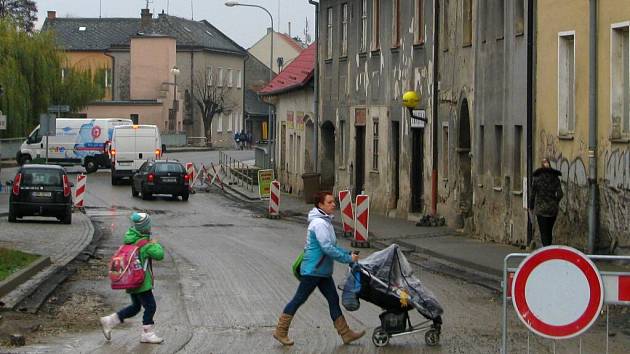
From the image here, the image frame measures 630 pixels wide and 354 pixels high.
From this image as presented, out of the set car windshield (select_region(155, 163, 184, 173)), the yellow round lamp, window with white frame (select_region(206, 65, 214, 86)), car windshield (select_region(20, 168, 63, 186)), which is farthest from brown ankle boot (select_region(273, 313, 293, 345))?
window with white frame (select_region(206, 65, 214, 86))

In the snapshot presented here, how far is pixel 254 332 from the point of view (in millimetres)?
13289

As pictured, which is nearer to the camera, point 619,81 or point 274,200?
point 619,81

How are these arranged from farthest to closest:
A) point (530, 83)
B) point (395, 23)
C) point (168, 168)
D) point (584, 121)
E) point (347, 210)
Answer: point (168, 168)
point (395, 23)
point (347, 210)
point (530, 83)
point (584, 121)

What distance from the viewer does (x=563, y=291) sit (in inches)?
362

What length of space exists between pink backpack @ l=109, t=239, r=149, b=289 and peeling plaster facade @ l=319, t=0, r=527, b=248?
13243mm

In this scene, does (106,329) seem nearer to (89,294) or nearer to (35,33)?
(89,294)

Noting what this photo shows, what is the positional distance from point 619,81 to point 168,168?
2724 centimetres

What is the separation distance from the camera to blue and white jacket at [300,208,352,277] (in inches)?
481

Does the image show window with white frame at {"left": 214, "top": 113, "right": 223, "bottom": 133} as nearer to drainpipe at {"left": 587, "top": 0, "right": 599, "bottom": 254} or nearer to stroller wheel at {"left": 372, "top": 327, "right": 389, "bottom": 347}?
drainpipe at {"left": 587, "top": 0, "right": 599, "bottom": 254}

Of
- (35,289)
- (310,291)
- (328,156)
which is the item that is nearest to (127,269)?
(310,291)

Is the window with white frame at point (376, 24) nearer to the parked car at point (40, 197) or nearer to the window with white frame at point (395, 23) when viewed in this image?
the window with white frame at point (395, 23)

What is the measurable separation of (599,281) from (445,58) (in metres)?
22.1

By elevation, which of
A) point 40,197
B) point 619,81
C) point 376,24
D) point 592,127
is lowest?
point 40,197

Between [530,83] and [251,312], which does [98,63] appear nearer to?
[530,83]
